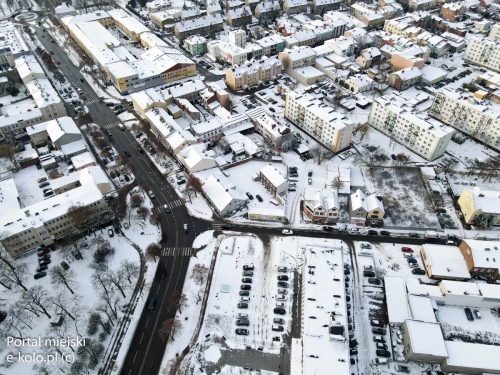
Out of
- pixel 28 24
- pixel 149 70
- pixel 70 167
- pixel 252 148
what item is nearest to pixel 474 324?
pixel 252 148

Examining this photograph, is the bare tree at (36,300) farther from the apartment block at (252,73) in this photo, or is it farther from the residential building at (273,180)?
the apartment block at (252,73)

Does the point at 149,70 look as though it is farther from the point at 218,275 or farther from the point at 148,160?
the point at 218,275

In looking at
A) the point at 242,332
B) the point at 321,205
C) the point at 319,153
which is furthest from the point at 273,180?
the point at 242,332

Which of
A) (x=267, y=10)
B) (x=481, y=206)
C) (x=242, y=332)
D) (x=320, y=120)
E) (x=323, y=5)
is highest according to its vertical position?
(x=267, y=10)

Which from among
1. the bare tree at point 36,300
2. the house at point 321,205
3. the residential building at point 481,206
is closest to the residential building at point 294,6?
the house at point 321,205

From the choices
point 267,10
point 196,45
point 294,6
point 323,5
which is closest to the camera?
point 196,45

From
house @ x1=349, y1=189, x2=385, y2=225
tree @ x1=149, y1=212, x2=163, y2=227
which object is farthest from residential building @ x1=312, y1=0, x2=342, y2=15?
tree @ x1=149, y1=212, x2=163, y2=227

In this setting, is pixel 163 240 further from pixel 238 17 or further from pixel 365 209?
pixel 238 17
